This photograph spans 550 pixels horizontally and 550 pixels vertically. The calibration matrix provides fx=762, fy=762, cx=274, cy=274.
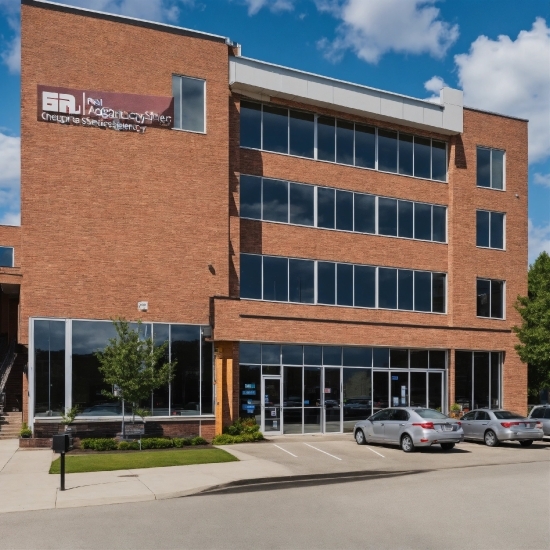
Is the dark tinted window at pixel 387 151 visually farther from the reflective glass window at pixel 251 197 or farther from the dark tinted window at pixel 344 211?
the reflective glass window at pixel 251 197

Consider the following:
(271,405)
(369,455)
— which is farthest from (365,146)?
(369,455)

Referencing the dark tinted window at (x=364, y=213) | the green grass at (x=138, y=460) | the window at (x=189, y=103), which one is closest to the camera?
the green grass at (x=138, y=460)

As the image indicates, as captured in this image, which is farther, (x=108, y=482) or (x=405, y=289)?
(x=405, y=289)

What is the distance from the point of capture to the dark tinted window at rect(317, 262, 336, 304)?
32406 millimetres

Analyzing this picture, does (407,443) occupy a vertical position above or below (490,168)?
below

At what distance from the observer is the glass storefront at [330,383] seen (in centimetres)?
2994

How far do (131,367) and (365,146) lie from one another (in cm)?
1568

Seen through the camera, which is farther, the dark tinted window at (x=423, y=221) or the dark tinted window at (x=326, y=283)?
the dark tinted window at (x=423, y=221)

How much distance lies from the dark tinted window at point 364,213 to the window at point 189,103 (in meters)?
8.12

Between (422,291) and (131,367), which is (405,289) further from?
(131,367)

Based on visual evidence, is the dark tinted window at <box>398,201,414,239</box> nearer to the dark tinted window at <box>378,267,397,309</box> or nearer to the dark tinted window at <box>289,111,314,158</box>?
the dark tinted window at <box>378,267,397,309</box>

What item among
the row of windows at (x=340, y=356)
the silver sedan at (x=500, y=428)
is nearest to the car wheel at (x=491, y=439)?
the silver sedan at (x=500, y=428)

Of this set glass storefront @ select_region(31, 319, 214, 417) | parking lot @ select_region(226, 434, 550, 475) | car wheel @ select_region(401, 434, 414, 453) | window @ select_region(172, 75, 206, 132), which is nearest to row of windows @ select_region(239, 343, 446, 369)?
glass storefront @ select_region(31, 319, 214, 417)

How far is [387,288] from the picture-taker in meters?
34.4
